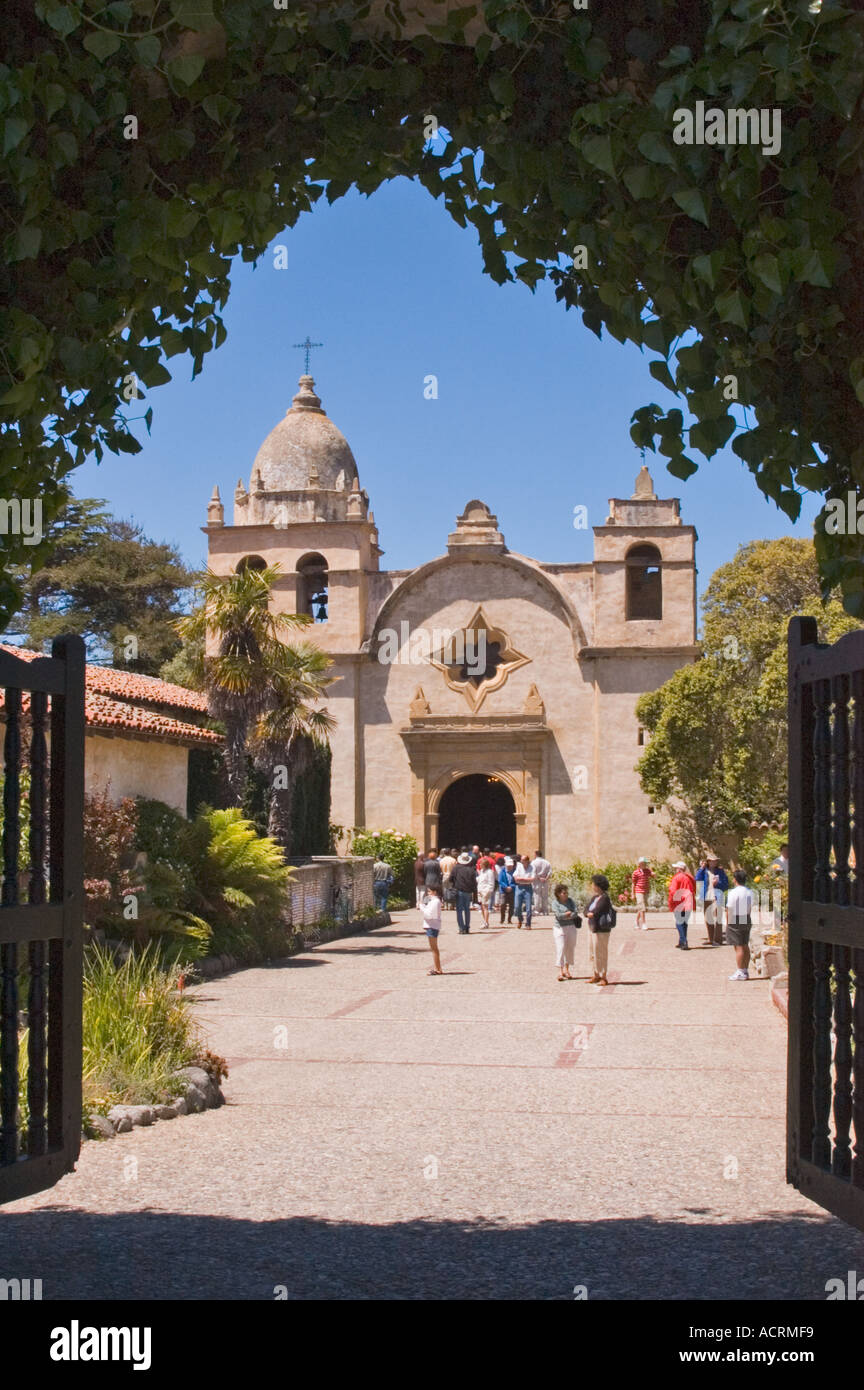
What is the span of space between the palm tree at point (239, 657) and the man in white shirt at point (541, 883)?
1011 cm

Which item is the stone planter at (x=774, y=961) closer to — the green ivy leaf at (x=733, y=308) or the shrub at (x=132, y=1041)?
the shrub at (x=132, y=1041)

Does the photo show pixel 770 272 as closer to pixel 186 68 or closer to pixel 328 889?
pixel 186 68

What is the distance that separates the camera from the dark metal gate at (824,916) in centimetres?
436

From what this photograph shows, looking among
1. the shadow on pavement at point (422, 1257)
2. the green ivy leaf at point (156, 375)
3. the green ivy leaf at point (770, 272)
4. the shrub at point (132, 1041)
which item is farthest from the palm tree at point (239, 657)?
the green ivy leaf at point (770, 272)

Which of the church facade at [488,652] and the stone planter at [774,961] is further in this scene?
the church facade at [488,652]

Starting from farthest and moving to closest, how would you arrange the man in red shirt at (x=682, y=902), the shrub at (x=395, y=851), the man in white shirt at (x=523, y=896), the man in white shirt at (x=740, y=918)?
the shrub at (x=395, y=851) < the man in white shirt at (x=523, y=896) < the man in red shirt at (x=682, y=902) < the man in white shirt at (x=740, y=918)

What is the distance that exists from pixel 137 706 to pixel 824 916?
920 inches

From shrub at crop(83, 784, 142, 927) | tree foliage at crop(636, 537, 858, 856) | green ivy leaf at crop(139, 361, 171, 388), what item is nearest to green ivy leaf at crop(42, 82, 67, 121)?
green ivy leaf at crop(139, 361, 171, 388)

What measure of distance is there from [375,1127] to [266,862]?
13.7m

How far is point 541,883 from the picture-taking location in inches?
1462

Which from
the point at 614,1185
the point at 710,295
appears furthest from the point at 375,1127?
the point at 710,295

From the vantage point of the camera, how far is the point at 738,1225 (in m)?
7.05

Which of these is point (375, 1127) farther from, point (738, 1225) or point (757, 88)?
point (757, 88)

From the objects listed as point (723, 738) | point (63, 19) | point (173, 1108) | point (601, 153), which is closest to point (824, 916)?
point (601, 153)
